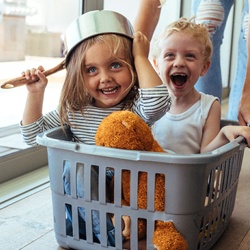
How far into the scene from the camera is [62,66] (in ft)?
3.28

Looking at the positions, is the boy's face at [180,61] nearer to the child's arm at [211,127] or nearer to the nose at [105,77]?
the child's arm at [211,127]

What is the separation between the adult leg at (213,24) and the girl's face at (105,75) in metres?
0.62

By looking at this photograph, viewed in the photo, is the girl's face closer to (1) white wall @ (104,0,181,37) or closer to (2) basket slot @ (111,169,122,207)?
(2) basket slot @ (111,169,122,207)

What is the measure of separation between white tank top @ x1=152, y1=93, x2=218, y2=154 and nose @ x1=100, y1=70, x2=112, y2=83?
0.31m

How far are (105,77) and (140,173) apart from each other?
24 cm

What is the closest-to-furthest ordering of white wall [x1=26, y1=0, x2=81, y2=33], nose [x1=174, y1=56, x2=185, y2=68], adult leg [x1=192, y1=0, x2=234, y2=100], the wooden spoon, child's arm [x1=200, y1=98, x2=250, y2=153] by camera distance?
the wooden spoon, child's arm [x1=200, y1=98, x2=250, y2=153], nose [x1=174, y1=56, x2=185, y2=68], adult leg [x1=192, y1=0, x2=234, y2=100], white wall [x1=26, y1=0, x2=81, y2=33]

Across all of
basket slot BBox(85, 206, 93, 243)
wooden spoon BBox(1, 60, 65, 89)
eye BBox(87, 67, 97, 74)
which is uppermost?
eye BBox(87, 67, 97, 74)

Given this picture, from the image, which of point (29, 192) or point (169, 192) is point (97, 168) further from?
point (29, 192)

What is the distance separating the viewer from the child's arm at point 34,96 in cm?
95

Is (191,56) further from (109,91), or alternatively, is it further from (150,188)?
(150,188)

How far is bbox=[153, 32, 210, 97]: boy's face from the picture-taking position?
3.81 ft

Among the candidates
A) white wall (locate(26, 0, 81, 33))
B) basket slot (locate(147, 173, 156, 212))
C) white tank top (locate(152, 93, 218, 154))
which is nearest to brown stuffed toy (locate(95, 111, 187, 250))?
basket slot (locate(147, 173, 156, 212))

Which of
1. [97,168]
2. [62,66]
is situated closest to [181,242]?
[97,168]

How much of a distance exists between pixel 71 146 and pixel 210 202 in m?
0.29
